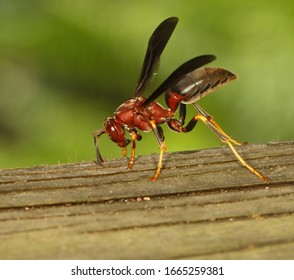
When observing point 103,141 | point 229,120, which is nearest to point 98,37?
point 103,141

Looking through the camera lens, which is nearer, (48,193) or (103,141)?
(48,193)

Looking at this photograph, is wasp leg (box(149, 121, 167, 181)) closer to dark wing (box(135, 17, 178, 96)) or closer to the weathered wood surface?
the weathered wood surface

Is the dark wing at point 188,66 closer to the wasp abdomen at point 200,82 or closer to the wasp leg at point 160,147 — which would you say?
the wasp leg at point 160,147

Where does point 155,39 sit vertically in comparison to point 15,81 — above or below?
below

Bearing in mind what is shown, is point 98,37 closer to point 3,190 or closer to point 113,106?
point 113,106

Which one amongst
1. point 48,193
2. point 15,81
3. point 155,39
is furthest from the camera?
point 15,81

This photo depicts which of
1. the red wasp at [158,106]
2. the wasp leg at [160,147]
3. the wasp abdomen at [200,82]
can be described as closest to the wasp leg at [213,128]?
the red wasp at [158,106]

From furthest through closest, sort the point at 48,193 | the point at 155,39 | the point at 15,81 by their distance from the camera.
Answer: the point at 15,81 → the point at 155,39 → the point at 48,193

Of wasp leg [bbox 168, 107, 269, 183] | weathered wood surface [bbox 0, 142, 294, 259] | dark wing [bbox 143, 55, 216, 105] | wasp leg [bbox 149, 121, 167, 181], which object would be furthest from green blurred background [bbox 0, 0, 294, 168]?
weathered wood surface [bbox 0, 142, 294, 259]
